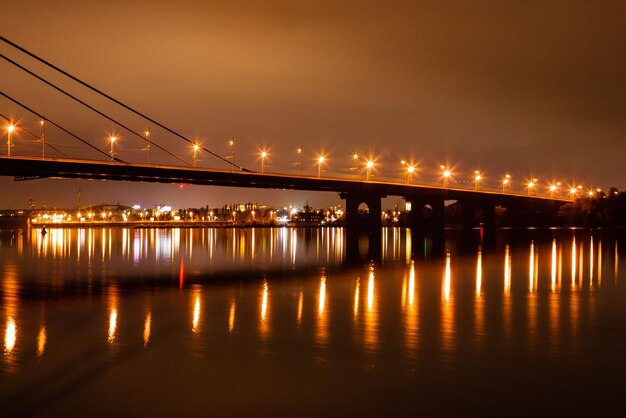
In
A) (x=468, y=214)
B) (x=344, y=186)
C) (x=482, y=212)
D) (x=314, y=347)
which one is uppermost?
(x=344, y=186)

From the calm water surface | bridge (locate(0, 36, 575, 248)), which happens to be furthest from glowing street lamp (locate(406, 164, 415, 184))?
the calm water surface

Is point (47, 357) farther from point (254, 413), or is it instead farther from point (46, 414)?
point (254, 413)

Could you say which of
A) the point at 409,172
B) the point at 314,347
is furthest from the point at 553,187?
the point at 314,347

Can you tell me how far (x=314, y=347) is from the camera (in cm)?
1109

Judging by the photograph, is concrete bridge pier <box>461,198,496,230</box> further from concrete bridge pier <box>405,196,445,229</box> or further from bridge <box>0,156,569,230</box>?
concrete bridge pier <box>405,196,445,229</box>

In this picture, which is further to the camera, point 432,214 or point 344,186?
point 432,214

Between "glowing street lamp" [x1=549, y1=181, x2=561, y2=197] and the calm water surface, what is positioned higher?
"glowing street lamp" [x1=549, y1=181, x2=561, y2=197]

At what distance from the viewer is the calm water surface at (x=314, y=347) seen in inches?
322

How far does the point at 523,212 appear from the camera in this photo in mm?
110625

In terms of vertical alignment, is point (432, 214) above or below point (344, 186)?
below

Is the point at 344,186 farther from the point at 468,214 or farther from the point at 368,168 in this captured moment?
the point at 468,214

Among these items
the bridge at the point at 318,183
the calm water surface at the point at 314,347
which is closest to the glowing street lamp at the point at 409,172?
the bridge at the point at 318,183

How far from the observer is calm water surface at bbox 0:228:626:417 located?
818cm

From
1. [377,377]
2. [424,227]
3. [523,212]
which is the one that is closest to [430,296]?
[377,377]
